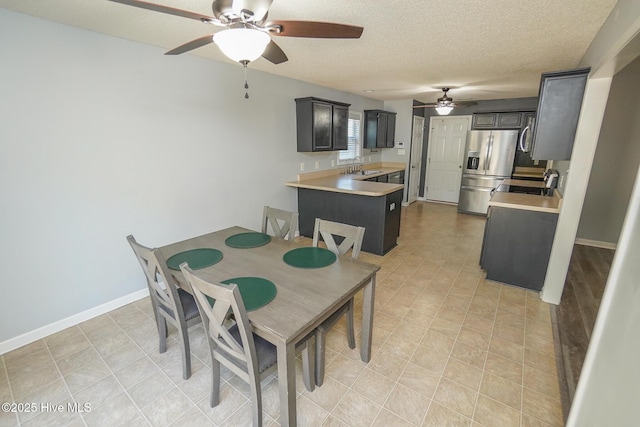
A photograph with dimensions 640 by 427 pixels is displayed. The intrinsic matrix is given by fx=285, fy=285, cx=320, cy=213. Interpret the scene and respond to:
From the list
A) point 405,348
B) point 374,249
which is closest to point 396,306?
point 405,348

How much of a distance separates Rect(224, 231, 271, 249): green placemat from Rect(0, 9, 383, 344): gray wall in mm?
1042

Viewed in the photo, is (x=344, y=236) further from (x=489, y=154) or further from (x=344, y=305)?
(x=489, y=154)

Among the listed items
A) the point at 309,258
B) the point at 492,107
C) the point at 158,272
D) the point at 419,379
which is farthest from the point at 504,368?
the point at 492,107

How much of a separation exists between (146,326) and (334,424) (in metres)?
1.79

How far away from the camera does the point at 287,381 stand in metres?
1.33

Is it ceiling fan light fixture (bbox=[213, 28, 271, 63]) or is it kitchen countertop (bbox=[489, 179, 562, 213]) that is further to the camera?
kitchen countertop (bbox=[489, 179, 562, 213])

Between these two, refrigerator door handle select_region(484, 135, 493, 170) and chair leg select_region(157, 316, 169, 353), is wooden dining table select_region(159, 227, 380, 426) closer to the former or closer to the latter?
chair leg select_region(157, 316, 169, 353)

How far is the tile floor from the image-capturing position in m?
1.63

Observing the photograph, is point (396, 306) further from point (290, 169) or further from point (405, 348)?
point (290, 169)

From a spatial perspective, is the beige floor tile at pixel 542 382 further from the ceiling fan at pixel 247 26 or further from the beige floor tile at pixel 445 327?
the ceiling fan at pixel 247 26

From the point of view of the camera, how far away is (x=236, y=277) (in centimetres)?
174

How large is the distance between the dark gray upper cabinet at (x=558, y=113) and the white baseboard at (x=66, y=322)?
13.5ft

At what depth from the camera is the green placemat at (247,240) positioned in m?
2.23

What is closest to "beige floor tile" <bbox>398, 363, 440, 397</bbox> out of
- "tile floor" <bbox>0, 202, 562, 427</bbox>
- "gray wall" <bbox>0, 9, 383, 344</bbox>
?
"tile floor" <bbox>0, 202, 562, 427</bbox>
